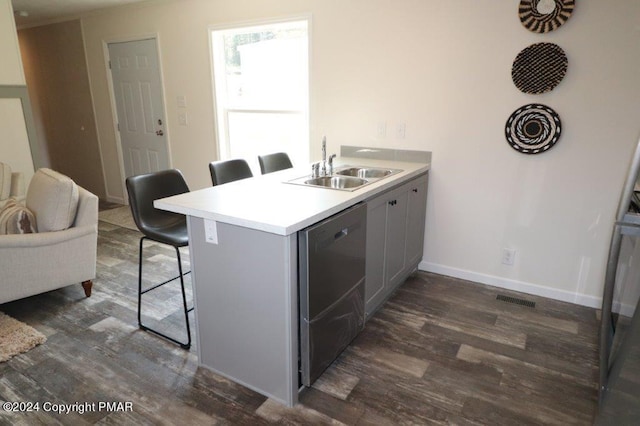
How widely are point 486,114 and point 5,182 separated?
3.96 m

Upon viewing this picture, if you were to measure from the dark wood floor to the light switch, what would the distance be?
0.75 meters

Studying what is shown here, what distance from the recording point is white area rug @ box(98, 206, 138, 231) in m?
4.52

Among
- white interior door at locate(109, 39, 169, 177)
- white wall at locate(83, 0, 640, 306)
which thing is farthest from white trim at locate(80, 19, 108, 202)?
white wall at locate(83, 0, 640, 306)

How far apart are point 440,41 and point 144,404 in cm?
292

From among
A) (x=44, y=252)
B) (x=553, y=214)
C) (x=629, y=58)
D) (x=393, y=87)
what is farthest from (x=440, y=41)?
(x=44, y=252)

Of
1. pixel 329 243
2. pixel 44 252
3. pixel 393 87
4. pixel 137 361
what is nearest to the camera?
pixel 329 243

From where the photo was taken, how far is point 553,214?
276cm

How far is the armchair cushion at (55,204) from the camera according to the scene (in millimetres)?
2562

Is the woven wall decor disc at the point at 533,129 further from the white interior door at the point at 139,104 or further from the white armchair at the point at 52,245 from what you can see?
the white interior door at the point at 139,104

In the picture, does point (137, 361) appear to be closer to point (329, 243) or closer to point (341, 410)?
point (341, 410)

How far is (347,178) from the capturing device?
265 cm

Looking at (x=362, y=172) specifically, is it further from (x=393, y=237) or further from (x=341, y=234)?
(x=341, y=234)

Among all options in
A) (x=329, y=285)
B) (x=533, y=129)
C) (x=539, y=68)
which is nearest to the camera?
(x=329, y=285)

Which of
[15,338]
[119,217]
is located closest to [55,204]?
[15,338]
